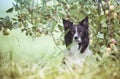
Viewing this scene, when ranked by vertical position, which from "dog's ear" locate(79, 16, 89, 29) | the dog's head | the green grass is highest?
"dog's ear" locate(79, 16, 89, 29)

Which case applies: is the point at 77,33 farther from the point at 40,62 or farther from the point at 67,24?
the point at 40,62

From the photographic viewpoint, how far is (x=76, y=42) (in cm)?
147

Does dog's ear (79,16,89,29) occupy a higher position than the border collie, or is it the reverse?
dog's ear (79,16,89,29)

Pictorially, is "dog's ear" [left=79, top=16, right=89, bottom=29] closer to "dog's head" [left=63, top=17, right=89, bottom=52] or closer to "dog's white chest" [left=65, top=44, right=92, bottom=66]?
"dog's head" [left=63, top=17, right=89, bottom=52]

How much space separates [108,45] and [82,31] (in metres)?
0.18

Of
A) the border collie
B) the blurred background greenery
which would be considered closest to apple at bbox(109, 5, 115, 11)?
the blurred background greenery

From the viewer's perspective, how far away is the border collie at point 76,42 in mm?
1474

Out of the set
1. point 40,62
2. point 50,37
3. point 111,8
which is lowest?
point 40,62

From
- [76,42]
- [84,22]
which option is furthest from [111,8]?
[76,42]

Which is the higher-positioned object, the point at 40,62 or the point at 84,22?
the point at 84,22

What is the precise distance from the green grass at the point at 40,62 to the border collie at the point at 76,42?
0.03 metres

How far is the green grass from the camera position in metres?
1.49

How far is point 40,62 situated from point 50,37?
151mm

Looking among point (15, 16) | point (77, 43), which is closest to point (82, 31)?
point (77, 43)
